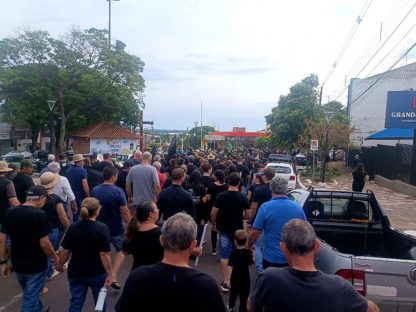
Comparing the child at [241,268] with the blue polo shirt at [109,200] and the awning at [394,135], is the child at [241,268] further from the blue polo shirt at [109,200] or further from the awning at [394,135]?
the awning at [394,135]

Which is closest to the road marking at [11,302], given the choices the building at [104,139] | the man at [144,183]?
the man at [144,183]

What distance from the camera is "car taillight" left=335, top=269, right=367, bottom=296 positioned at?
4566mm

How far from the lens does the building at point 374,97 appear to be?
43594 millimetres

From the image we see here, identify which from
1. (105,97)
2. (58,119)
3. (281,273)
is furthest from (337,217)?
(58,119)

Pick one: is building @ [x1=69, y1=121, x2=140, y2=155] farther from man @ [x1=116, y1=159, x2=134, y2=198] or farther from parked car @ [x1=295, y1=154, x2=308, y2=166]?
man @ [x1=116, y1=159, x2=134, y2=198]

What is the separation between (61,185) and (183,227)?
557 centimetres

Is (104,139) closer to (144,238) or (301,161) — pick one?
(301,161)

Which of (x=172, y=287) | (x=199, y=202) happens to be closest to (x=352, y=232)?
(x=199, y=202)

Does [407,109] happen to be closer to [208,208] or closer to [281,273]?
[208,208]

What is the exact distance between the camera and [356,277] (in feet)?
15.0

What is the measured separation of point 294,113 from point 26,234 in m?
33.7

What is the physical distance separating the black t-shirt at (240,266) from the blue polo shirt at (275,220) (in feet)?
2.04

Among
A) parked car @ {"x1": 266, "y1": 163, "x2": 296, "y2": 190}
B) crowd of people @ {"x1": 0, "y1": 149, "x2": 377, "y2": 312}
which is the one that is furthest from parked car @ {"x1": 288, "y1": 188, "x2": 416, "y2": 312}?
parked car @ {"x1": 266, "y1": 163, "x2": 296, "y2": 190}

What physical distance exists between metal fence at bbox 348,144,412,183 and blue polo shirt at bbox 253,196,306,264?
20641 millimetres
